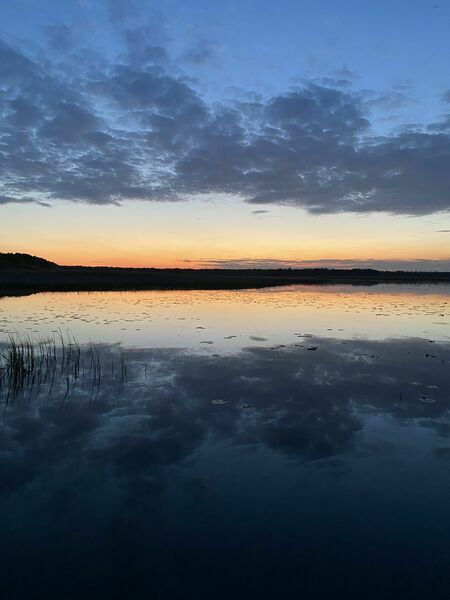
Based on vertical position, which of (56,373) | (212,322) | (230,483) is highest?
(212,322)

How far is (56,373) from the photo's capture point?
13.2 metres

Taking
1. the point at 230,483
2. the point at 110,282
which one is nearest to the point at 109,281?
the point at 110,282

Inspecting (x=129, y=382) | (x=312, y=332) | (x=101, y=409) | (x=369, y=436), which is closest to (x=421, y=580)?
(x=369, y=436)

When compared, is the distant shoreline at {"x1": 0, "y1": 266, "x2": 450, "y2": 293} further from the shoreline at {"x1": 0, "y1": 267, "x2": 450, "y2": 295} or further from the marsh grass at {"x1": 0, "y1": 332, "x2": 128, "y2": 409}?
the marsh grass at {"x1": 0, "y1": 332, "x2": 128, "y2": 409}

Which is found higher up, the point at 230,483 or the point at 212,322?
the point at 212,322

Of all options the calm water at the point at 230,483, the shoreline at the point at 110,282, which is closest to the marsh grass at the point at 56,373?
the calm water at the point at 230,483

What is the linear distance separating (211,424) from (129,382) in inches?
160

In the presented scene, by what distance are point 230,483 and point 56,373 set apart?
844 centimetres

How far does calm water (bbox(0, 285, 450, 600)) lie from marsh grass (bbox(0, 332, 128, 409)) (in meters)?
0.16

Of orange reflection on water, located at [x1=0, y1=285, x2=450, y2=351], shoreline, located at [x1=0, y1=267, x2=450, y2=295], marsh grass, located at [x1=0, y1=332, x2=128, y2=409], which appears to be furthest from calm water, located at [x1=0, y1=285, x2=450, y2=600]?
shoreline, located at [x1=0, y1=267, x2=450, y2=295]

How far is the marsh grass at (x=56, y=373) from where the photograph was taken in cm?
1141

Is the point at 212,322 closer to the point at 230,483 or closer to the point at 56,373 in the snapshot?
the point at 56,373

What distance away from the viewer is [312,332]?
860 inches

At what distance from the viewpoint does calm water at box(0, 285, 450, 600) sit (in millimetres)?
4789
